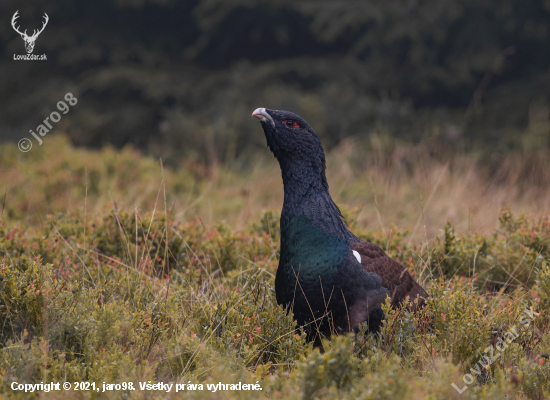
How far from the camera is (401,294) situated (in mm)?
3018

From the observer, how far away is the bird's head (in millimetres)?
3143

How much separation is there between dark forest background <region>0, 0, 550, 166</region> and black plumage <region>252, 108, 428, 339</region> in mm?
6705

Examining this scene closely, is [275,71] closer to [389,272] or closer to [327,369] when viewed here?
[389,272]

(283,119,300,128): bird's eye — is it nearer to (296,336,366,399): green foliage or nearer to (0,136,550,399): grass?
(0,136,550,399): grass

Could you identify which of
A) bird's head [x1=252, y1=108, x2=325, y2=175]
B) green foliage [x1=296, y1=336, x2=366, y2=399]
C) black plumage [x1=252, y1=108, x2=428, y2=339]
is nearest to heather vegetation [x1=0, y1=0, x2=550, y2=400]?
green foliage [x1=296, y1=336, x2=366, y2=399]

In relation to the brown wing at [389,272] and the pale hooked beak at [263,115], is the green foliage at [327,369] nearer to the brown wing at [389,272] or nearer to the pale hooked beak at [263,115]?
the brown wing at [389,272]

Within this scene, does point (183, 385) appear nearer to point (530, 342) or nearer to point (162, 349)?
point (162, 349)

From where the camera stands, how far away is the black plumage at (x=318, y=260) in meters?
2.83

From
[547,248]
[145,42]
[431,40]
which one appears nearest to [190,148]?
[145,42]

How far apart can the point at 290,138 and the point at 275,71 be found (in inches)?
358

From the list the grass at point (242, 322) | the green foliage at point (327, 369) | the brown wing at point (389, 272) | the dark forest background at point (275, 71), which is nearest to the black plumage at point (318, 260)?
the brown wing at point (389, 272)

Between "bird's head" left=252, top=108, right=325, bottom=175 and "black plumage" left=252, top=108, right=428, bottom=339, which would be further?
"bird's head" left=252, top=108, right=325, bottom=175

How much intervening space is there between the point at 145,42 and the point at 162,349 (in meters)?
11.5

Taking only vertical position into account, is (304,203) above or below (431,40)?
below
